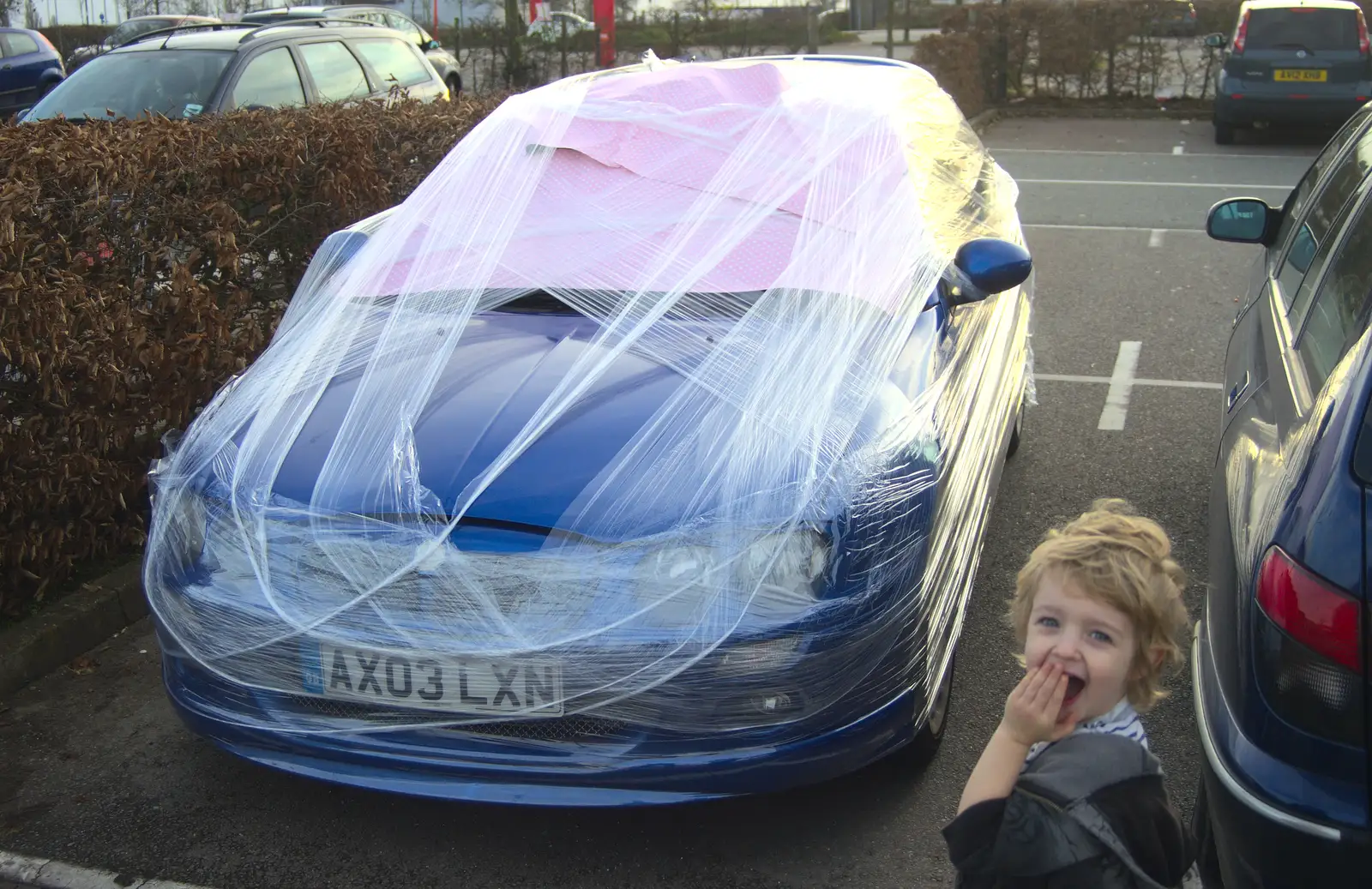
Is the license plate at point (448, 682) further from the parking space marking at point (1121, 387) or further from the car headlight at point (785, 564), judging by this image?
the parking space marking at point (1121, 387)

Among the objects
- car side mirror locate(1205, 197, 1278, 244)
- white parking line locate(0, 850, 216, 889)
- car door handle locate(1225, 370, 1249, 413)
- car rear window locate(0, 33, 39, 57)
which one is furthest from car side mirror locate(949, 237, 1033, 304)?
car rear window locate(0, 33, 39, 57)

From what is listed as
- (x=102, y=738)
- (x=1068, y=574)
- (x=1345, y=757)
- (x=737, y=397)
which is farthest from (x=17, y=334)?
(x=1345, y=757)

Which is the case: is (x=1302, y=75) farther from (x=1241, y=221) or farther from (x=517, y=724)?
(x=517, y=724)

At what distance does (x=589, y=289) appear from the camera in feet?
11.2

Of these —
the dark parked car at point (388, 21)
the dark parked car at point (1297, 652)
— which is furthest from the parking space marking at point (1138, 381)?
the dark parked car at point (388, 21)

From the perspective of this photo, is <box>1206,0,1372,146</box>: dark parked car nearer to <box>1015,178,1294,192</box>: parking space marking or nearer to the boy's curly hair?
<box>1015,178,1294,192</box>: parking space marking

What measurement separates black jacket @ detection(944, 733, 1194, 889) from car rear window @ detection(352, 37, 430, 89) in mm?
8629

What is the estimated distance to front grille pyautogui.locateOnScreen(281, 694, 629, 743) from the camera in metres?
2.56

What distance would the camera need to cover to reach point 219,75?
8.01m

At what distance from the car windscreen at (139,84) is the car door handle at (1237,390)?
6.33 m

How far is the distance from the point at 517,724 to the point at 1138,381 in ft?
14.2

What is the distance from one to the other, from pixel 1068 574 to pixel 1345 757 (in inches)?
21.3

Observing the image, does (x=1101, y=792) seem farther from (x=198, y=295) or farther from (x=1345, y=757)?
(x=198, y=295)

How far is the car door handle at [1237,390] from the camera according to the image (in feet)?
10.3
